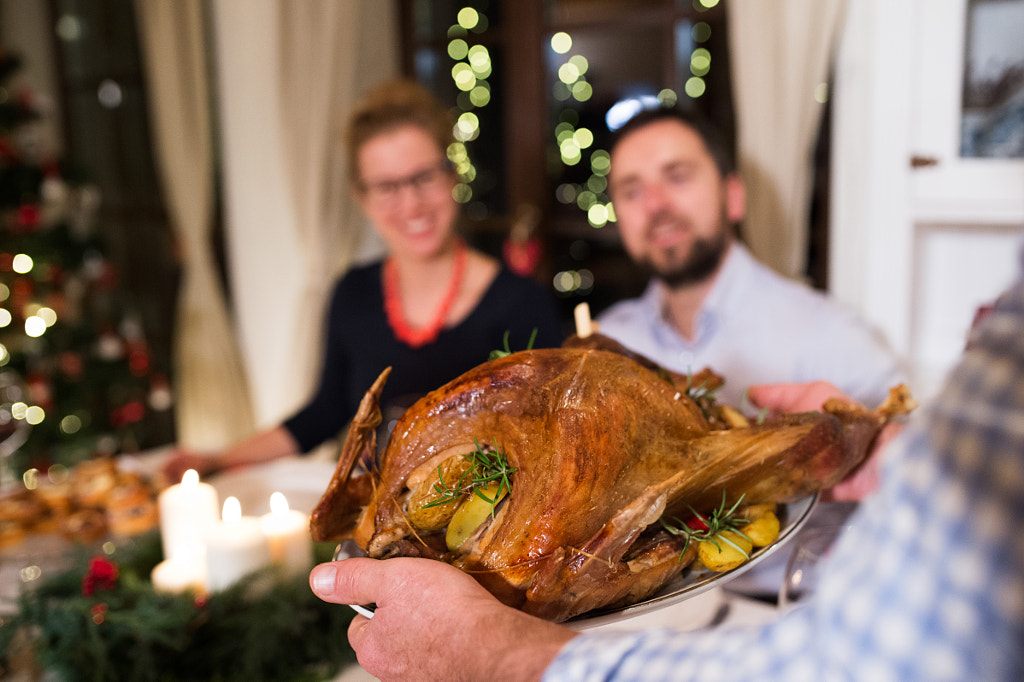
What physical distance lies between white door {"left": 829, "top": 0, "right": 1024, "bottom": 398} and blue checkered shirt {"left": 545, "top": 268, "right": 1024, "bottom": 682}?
1.59 metres

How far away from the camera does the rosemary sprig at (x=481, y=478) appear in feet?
1.89

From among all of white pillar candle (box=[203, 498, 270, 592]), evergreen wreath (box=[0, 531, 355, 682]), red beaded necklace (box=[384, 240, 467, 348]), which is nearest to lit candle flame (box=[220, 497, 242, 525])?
white pillar candle (box=[203, 498, 270, 592])

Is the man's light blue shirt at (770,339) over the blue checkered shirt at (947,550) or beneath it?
beneath

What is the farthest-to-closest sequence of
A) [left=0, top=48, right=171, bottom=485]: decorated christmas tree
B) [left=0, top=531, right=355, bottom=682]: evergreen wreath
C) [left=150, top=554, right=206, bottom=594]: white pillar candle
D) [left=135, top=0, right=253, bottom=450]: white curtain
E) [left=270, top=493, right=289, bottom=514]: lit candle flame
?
1. [left=135, top=0, right=253, bottom=450]: white curtain
2. [left=0, top=48, right=171, bottom=485]: decorated christmas tree
3. [left=270, top=493, right=289, bottom=514]: lit candle flame
4. [left=150, top=554, right=206, bottom=594]: white pillar candle
5. [left=0, top=531, right=355, bottom=682]: evergreen wreath

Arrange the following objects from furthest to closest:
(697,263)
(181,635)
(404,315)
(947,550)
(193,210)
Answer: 1. (193,210)
2. (404,315)
3. (697,263)
4. (181,635)
5. (947,550)

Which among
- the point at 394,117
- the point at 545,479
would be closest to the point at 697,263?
the point at 394,117

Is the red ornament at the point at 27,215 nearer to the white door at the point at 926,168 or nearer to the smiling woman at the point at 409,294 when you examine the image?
the smiling woman at the point at 409,294

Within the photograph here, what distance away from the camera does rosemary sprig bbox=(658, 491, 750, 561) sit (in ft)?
2.01

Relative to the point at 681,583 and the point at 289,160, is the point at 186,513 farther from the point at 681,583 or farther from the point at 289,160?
the point at 289,160

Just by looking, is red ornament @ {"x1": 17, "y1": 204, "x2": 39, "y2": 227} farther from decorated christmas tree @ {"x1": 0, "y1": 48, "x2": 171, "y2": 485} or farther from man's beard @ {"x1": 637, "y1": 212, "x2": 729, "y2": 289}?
man's beard @ {"x1": 637, "y1": 212, "x2": 729, "y2": 289}

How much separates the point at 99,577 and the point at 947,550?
1.03 meters

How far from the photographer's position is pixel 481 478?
586mm

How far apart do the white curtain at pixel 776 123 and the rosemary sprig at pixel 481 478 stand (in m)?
1.77

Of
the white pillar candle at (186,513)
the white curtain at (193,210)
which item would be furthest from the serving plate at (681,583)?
the white curtain at (193,210)
